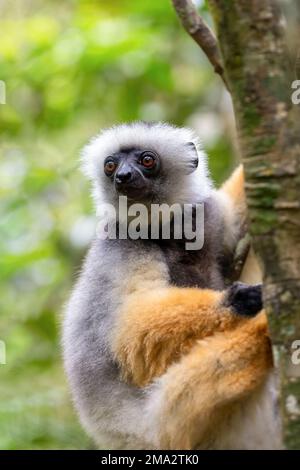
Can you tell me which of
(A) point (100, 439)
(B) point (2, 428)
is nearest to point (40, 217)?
(B) point (2, 428)

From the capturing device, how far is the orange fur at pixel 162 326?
419 cm

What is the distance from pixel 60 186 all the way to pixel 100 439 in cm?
401

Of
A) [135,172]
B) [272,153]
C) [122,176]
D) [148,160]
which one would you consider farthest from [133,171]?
[272,153]

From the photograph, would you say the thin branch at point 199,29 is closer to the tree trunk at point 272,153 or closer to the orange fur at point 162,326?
the orange fur at point 162,326

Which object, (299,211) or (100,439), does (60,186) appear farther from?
(299,211)

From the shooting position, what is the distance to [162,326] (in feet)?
14.1

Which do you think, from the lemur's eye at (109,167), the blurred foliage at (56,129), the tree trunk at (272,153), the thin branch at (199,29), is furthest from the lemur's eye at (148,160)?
the tree trunk at (272,153)

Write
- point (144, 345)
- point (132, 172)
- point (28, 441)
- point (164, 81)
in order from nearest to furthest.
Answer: point (144, 345), point (132, 172), point (28, 441), point (164, 81)

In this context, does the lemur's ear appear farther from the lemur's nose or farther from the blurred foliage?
the blurred foliage

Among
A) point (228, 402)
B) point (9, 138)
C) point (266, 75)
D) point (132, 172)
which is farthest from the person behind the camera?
point (9, 138)

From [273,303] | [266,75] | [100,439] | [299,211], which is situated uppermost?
→ [266,75]

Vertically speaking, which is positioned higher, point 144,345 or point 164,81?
point 164,81

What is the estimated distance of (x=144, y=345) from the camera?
14.3ft

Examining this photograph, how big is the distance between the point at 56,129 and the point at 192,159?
3493 millimetres
